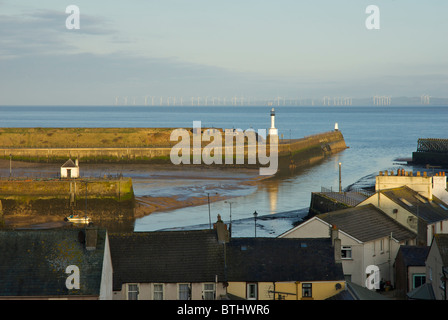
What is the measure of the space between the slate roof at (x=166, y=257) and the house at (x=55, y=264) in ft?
3.97

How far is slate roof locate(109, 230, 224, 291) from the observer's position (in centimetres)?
1878

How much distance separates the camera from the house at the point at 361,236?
2366 cm

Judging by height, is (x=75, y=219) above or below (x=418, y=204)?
below

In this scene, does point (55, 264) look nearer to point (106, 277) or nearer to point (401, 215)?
point (106, 277)

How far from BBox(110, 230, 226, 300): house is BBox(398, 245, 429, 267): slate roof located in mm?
6667

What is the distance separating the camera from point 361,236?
24.2m

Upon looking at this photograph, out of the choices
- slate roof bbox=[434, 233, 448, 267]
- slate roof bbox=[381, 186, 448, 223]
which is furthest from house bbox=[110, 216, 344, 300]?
slate roof bbox=[381, 186, 448, 223]

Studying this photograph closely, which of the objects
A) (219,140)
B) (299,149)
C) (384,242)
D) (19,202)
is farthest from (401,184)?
(219,140)

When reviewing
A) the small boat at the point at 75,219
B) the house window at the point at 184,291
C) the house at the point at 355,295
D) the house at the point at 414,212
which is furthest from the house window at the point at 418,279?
the small boat at the point at 75,219

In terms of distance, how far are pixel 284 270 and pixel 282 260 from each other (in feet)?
1.37

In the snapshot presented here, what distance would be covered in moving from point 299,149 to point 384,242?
63527 mm

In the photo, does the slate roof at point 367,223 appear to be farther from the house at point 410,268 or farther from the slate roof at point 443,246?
the slate roof at point 443,246

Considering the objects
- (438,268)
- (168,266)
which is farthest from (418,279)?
(168,266)
